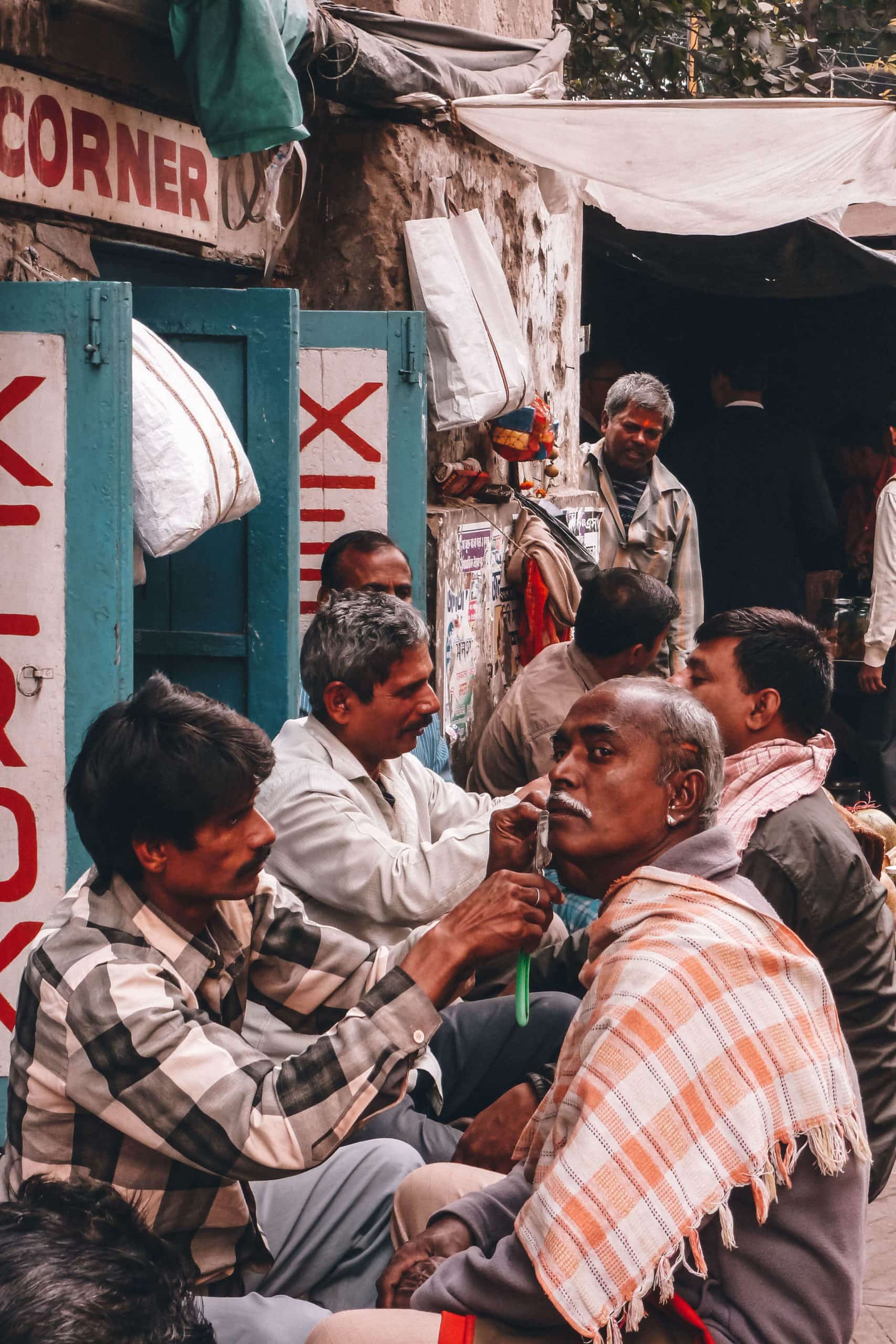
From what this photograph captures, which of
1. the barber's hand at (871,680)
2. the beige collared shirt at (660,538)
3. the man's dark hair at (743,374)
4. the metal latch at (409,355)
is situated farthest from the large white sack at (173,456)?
the man's dark hair at (743,374)

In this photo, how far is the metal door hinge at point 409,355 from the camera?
173 inches

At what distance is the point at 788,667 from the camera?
3154mm

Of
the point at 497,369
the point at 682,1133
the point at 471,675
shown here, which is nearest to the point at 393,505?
the point at 497,369

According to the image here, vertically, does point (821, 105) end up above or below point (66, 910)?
above

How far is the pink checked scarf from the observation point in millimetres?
2846

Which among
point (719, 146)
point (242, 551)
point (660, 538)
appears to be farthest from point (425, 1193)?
point (660, 538)

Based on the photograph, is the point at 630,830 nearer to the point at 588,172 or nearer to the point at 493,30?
the point at 588,172

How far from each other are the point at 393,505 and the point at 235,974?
95.2 inches

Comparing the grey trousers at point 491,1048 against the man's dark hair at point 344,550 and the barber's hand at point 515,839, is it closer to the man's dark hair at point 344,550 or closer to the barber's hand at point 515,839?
the barber's hand at point 515,839

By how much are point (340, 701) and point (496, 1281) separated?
1431 millimetres

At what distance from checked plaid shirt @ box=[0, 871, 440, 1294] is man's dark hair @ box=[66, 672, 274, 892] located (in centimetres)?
8

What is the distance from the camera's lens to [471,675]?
5.43 metres

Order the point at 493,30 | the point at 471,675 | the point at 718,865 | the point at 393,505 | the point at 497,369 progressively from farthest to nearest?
the point at 493,30 → the point at 471,675 → the point at 497,369 → the point at 393,505 → the point at 718,865

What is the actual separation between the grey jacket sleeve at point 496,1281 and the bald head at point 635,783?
1.54 feet
